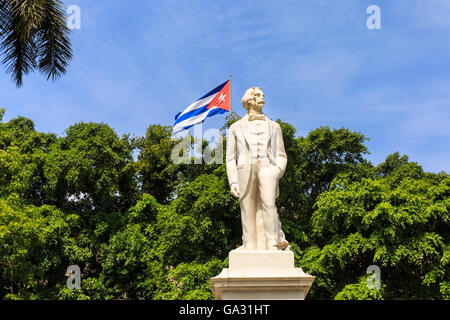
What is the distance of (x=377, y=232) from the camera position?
2136cm

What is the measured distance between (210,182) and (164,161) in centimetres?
453

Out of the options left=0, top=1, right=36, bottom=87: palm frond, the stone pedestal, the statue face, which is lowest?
the stone pedestal

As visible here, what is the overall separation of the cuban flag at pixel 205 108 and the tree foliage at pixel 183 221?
116 inches

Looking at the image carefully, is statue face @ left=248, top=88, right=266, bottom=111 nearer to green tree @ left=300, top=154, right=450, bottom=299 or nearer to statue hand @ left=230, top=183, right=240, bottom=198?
statue hand @ left=230, top=183, right=240, bottom=198

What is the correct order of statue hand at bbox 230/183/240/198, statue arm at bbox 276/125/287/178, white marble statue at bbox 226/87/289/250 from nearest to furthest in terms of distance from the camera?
white marble statue at bbox 226/87/289/250 < statue hand at bbox 230/183/240/198 < statue arm at bbox 276/125/287/178

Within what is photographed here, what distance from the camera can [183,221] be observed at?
22.5 metres

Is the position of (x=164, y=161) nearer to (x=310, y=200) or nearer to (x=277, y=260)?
(x=310, y=200)

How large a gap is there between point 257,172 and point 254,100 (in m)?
1.42

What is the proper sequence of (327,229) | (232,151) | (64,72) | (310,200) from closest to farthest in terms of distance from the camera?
1. (232,151)
2. (64,72)
3. (327,229)
4. (310,200)

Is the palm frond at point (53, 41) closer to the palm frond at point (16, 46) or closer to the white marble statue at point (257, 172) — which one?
the palm frond at point (16, 46)

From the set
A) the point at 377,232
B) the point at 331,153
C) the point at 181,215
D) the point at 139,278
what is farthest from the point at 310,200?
the point at 139,278

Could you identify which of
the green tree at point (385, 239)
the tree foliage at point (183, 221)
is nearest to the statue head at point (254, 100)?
the tree foliage at point (183, 221)

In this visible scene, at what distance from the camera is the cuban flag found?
2338 centimetres

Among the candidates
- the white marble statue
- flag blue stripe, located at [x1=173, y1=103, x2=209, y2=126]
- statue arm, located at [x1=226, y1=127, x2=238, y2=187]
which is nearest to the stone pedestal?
the white marble statue
